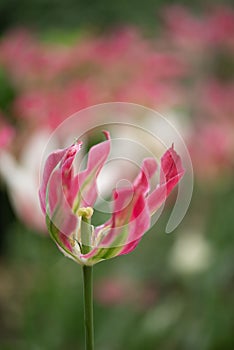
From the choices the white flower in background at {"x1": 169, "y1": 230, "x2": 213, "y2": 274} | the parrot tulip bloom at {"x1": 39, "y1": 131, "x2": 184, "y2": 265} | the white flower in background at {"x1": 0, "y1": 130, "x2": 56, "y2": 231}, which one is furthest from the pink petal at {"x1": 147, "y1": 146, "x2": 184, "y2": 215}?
the white flower in background at {"x1": 169, "y1": 230, "x2": 213, "y2": 274}

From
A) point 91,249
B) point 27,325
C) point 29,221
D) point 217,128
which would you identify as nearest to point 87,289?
point 91,249

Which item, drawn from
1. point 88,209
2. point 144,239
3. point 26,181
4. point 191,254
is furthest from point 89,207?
point 144,239

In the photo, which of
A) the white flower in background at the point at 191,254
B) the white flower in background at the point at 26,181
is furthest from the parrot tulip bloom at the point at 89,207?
the white flower in background at the point at 191,254

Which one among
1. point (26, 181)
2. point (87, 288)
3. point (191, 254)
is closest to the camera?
point (87, 288)

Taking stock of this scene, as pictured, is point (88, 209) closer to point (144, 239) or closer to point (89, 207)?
point (89, 207)

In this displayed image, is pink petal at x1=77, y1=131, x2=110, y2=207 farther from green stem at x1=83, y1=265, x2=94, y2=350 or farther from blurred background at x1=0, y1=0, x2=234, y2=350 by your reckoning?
blurred background at x1=0, y1=0, x2=234, y2=350

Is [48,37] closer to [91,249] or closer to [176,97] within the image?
[176,97]
